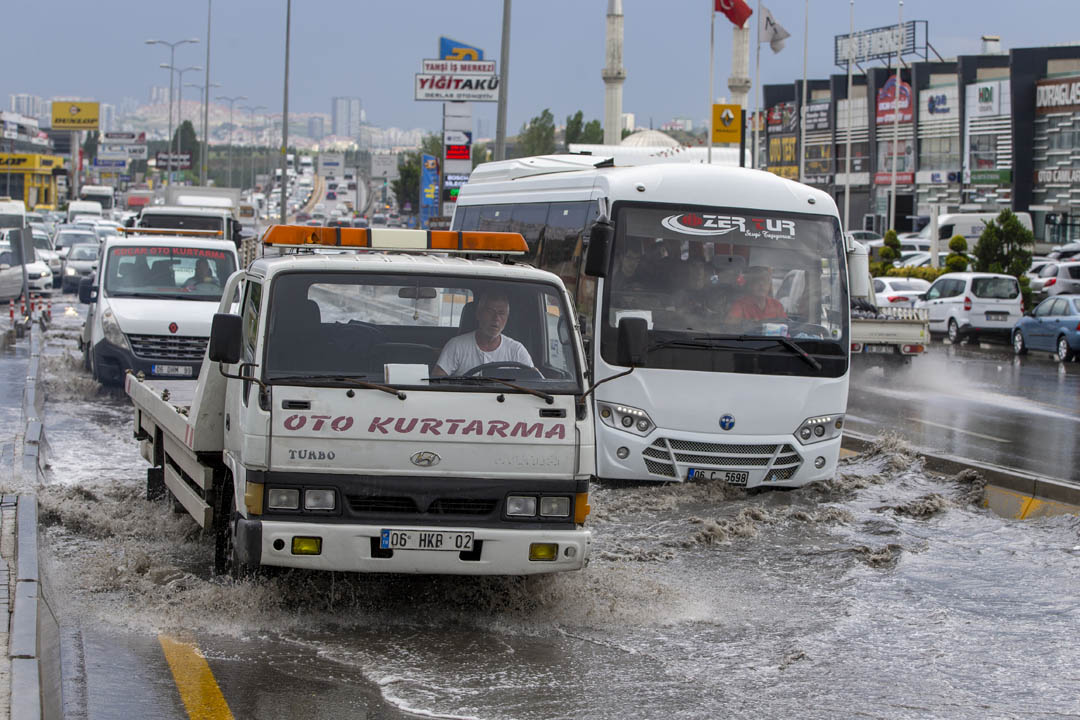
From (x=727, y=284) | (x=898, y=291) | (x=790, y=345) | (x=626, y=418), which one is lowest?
(x=626, y=418)

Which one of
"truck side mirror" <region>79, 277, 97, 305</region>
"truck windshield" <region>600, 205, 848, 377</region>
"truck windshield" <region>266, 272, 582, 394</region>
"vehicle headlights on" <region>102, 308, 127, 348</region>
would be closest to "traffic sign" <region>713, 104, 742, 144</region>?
"truck side mirror" <region>79, 277, 97, 305</region>

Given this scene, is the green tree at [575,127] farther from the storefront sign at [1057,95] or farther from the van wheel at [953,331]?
the van wheel at [953,331]

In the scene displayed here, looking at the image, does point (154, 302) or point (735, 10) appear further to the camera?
point (735, 10)

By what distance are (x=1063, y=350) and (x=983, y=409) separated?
10.8m

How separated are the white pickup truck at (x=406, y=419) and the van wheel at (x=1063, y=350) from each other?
79.3ft

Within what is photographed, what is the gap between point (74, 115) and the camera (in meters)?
179

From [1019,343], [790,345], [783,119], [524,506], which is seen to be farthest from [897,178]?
[524,506]

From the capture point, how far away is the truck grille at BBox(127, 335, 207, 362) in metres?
17.9

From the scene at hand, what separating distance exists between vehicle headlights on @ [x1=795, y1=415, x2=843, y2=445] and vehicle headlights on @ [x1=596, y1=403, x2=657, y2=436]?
122cm

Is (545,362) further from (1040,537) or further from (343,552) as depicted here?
(1040,537)

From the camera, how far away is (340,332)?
24.7 feet

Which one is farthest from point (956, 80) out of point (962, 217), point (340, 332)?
point (340, 332)

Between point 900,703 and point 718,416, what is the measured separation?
526 cm

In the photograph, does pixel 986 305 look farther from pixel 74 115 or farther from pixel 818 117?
pixel 74 115
